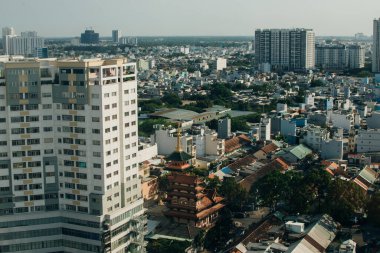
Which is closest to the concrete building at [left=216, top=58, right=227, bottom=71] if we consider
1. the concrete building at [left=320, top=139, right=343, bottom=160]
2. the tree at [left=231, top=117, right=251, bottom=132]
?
the tree at [left=231, top=117, right=251, bottom=132]

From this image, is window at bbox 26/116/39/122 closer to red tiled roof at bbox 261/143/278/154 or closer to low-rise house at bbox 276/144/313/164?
low-rise house at bbox 276/144/313/164

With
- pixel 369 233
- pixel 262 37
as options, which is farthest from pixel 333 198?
pixel 262 37

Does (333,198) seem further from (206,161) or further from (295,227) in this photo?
(206,161)

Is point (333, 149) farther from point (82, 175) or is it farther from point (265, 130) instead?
point (82, 175)

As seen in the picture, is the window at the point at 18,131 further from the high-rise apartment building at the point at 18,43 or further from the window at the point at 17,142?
the high-rise apartment building at the point at 18,43

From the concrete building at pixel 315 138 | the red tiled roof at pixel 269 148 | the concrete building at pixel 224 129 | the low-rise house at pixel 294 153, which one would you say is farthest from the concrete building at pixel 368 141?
the concrete building at pixel 224 129
